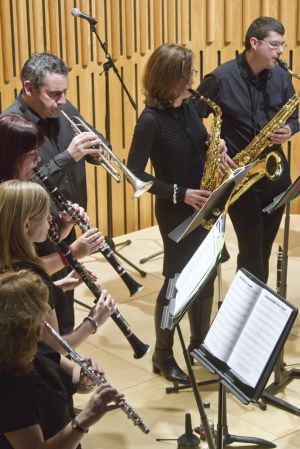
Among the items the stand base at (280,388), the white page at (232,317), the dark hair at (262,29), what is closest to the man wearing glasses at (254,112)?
the dark hair at (262,29)

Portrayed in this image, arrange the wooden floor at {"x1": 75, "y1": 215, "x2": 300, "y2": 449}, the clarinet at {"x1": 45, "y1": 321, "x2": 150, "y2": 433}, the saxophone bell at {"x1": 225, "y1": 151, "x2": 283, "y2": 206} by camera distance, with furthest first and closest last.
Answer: the saxophone bell at {"x1": 225, "y1": 151, "x2": 283, "y2": 206}, the wooden floor at {"x1": 75, "y1": 215, "x2": 300, "y2": 449}, the clarinet at {"x1": 45, "y1": 321, "x2": 150, "y2": 433}

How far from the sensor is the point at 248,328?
2637 millimetres

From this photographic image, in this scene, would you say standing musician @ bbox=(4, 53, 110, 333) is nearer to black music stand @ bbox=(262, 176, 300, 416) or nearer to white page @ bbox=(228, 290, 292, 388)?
black music stand @ bbox=(262, 176, 300, 416)

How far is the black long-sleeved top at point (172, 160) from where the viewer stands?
3926mm

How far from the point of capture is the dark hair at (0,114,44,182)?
3.21 meters

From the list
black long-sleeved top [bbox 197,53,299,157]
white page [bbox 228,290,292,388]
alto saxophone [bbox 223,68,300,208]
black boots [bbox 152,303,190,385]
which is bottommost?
black boots [bbox 152,303,190,385]

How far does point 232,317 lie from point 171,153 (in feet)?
4.68

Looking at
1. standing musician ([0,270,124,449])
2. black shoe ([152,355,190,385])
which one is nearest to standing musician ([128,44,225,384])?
black shoe ([152,355,190,385])

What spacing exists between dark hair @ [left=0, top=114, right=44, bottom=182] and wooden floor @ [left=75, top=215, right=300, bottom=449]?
1.28m

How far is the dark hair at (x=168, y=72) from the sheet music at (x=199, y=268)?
3.68 ft

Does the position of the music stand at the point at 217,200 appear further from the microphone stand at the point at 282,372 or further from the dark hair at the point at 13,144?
the dark hair at the point at 13,144

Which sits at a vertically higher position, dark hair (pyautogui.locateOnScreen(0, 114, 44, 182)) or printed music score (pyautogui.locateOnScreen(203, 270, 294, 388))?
dark hair (pyautogui.locateOnScreen(0, 114, 44, 182))

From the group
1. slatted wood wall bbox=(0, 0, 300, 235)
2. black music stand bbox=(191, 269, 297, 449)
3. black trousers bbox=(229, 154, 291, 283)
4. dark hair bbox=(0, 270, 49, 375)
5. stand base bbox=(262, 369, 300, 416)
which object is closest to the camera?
dark hair bbox=(0, 270, 49, 375)

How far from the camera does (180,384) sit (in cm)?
407
